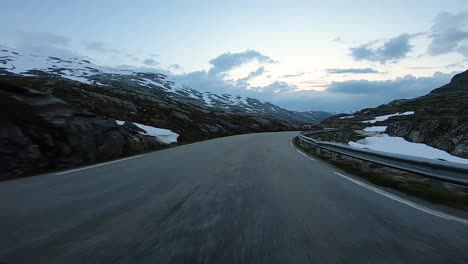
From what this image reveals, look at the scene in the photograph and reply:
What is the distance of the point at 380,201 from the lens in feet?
23.8

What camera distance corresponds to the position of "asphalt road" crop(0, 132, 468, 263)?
3.91m

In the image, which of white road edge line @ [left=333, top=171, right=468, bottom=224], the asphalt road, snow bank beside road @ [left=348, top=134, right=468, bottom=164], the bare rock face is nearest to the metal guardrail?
white road edge line @ [left=333, top=171, right=468, bottom=224]

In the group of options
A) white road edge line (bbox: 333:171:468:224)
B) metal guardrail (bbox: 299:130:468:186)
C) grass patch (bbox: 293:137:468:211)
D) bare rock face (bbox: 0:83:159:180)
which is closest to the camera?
white road edge line (bbox: 333:171:468:224)

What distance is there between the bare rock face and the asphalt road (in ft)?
14.8

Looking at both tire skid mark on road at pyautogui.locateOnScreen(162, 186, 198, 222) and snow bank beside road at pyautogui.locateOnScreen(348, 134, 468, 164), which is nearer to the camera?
tire skid mark on road at pyautogui.locateOnScreen(162, 186, 198, 222)

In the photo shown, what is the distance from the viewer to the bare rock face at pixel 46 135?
13.0m

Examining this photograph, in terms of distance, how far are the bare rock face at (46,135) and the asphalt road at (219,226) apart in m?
4.52

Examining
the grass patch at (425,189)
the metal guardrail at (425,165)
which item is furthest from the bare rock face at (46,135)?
the metal guardrail at (425,165)

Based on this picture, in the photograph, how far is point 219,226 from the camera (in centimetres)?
505

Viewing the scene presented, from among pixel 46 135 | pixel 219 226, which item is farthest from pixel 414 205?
pixel 46 135

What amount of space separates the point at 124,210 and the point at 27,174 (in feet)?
27.0

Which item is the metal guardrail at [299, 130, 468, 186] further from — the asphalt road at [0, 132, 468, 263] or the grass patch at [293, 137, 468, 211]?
the asphalt road at [0, 132, 468, 263]

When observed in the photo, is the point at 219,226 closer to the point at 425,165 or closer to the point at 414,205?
the point at 414,205

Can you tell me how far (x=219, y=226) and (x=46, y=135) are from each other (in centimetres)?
1265
